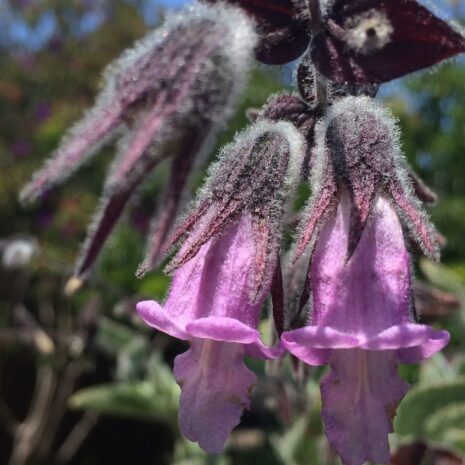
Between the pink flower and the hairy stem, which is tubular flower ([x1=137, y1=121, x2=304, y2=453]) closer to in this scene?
the pink flower

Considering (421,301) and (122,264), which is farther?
(122,264)

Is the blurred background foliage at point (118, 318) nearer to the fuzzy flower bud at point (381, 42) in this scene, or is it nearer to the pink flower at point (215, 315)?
the fuzzy flower bud at point (381, 42)

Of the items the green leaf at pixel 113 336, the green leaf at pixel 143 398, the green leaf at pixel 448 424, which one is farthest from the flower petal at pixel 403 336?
the green leaf at pixel 113 336

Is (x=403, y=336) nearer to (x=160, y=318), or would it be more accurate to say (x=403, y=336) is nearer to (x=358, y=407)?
(x=358, y=407)

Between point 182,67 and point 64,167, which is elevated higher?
point 182,67

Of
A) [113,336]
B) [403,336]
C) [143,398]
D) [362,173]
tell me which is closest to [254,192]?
[362,173]

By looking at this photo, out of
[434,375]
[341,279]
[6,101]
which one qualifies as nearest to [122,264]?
[434,375]

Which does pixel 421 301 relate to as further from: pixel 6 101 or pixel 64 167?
pixel 6 101
